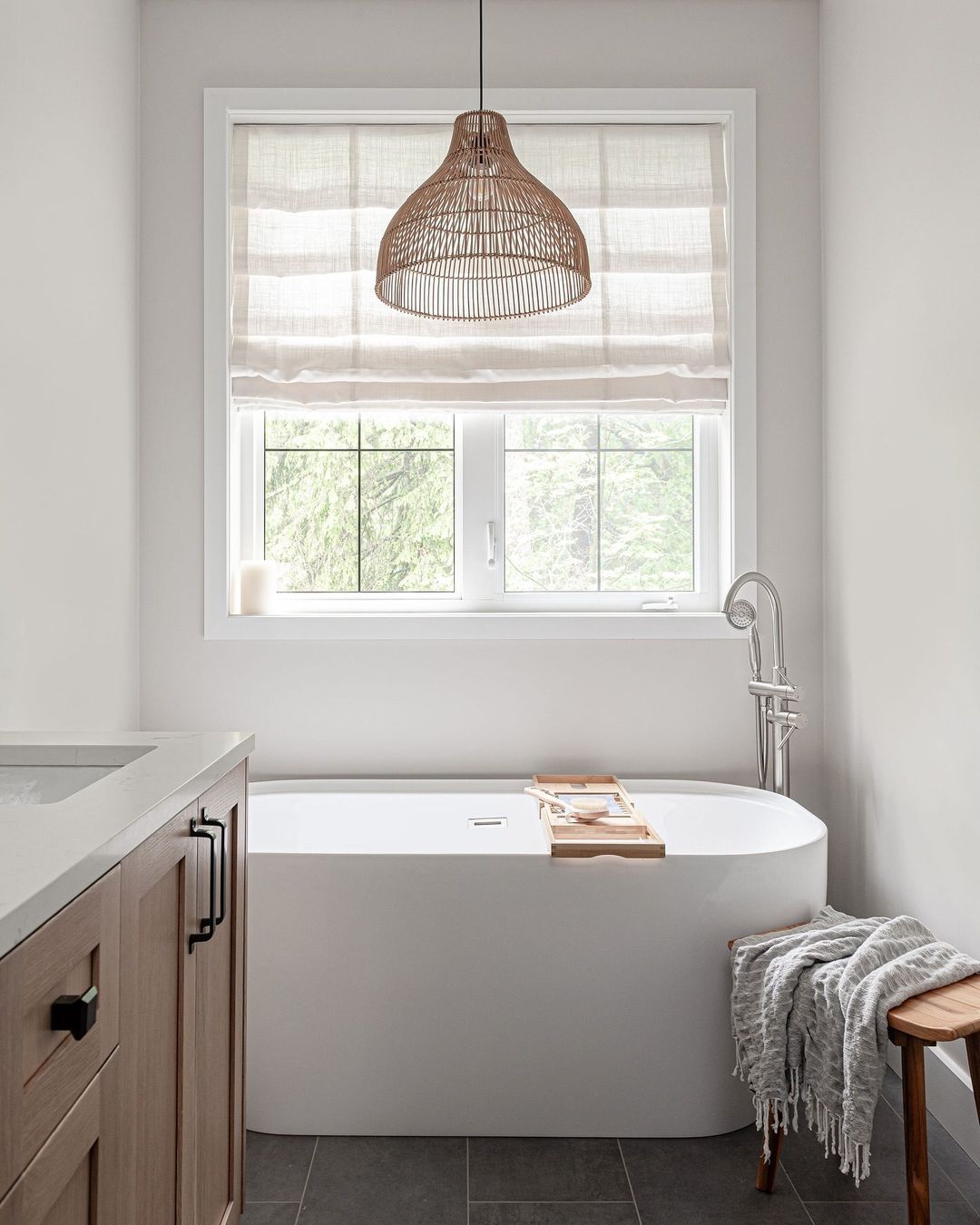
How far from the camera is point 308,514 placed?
9.00 ft

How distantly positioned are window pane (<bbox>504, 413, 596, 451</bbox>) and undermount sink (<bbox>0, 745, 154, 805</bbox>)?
5.61 ft

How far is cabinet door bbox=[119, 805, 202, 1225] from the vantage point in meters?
0.91

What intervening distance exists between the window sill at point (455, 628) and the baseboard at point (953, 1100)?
45.9 inches

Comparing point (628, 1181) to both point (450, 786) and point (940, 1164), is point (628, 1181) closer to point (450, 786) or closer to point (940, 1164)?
point (940, 1164)

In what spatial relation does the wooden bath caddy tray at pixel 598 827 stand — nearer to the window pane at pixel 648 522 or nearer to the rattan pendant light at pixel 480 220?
the window pane at pixel 648 522

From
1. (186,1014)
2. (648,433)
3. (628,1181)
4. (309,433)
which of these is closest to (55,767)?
(186,1014)

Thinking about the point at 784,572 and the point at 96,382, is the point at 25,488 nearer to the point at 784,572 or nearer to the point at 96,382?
the point at 96,382

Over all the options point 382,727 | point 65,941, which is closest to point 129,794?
point 65,941

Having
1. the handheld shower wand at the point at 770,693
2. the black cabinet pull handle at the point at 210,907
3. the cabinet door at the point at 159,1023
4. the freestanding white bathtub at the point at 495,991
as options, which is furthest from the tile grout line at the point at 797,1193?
the black cabinet pull handle at the point at 210,907

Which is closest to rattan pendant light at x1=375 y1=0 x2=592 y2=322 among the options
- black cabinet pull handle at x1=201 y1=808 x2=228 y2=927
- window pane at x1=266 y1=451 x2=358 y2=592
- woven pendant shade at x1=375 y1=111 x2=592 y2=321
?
woven pendant shade at x1=375 y1=111 x2=592 y2=321

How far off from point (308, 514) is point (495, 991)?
4.99ft

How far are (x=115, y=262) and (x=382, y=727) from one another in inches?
58.2

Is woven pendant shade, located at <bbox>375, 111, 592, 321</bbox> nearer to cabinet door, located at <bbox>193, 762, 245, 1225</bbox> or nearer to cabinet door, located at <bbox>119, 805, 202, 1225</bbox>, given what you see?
cabinet door, located at <bbox>193, 762, 245, 1225</bbox>

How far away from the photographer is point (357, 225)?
261 cm
